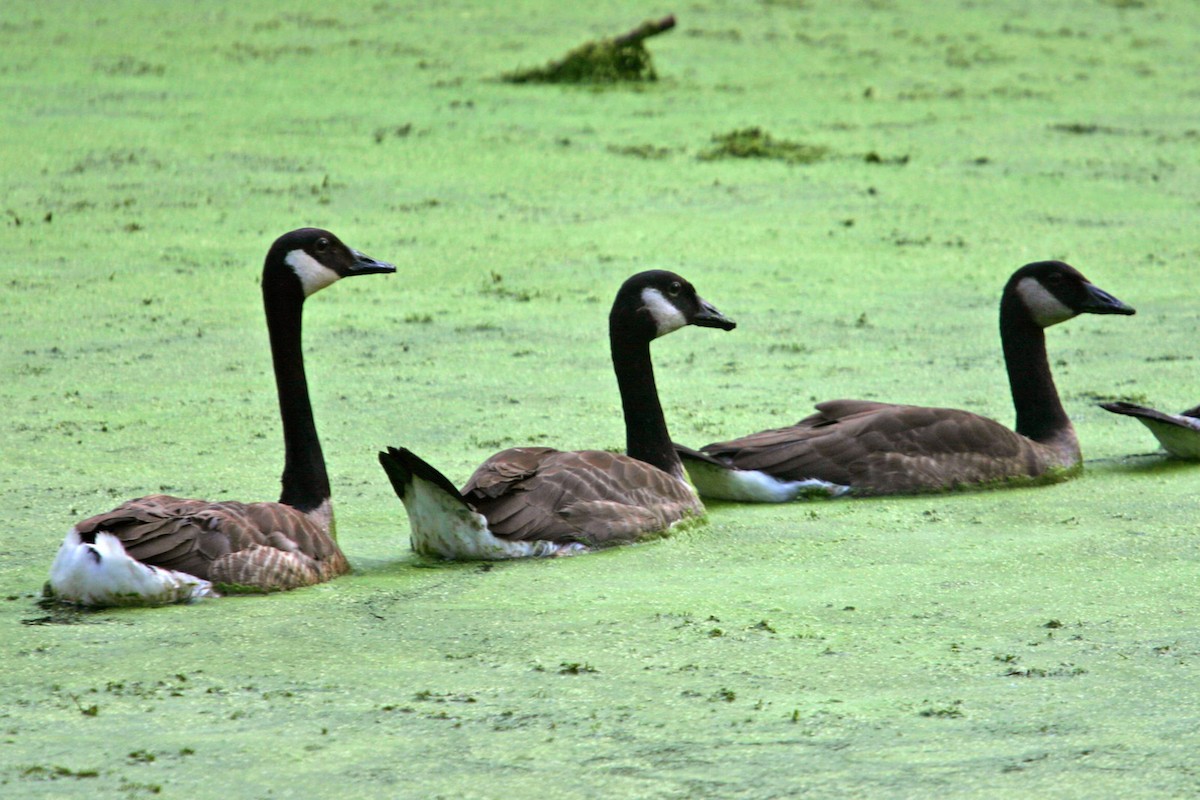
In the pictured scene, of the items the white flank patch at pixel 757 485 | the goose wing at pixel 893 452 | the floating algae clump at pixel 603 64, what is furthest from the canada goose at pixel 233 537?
the floating algae clump at pixel 603 64

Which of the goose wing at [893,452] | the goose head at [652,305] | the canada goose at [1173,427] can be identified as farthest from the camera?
the canada goose at [1173,427]

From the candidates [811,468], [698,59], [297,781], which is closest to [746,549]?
[811,468]

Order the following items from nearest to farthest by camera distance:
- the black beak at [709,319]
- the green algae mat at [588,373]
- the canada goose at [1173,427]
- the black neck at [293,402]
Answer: the green algae mat at [588,373] → the black neck at [293,402] → the black beak at [709,319] → the canada goose at [1173,427]

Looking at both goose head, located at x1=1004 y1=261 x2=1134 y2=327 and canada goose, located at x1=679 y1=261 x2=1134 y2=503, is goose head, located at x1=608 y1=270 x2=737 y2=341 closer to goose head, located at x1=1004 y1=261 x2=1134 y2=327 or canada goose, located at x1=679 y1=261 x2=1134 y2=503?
canada goose, located at x1=679 y1=261 x2=1134 y2=503

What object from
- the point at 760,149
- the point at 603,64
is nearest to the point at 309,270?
the point at 760,149

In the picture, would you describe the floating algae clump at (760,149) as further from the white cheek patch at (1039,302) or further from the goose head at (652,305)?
the goose head at (652,305)

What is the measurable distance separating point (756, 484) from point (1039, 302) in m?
1.35

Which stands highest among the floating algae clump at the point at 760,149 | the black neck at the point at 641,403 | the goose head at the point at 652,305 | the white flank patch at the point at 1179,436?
the floating algae clump at the point at 760,149

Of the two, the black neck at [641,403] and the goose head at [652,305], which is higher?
the goose head at [652,305]

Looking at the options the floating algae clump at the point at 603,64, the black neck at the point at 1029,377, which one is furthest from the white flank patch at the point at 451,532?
the floating algae clump at the point at 603,64

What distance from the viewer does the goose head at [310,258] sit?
4754 millimetres

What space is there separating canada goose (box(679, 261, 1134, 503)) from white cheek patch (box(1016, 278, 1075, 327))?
0.38 metres

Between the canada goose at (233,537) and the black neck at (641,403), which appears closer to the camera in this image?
the canada goose at (233,537)

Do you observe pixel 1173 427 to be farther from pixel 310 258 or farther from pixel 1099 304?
pixel 310 258
